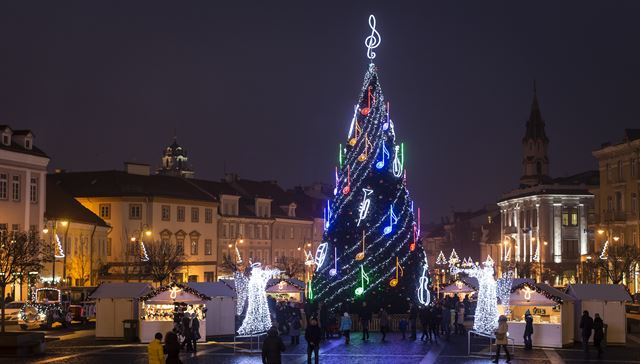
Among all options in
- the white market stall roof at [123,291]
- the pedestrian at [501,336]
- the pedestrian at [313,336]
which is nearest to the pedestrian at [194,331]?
the white market stall roof at [123,291]

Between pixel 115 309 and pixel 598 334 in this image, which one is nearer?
pixel 598 334

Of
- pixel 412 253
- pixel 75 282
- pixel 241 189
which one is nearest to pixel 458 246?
pixel 241 189

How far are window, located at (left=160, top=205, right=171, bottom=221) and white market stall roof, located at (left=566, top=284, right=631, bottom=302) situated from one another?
57.3 m

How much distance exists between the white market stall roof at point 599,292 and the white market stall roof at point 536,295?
0.81m

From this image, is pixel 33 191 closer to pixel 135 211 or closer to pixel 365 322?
pixel 135 211

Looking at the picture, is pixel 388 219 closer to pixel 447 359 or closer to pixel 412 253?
pixel 412 253

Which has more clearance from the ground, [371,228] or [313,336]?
[371,228]

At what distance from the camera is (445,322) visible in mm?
49125

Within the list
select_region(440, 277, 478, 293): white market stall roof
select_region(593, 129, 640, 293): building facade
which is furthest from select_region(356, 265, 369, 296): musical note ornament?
select_region(593, 129, 640, 293): building facade

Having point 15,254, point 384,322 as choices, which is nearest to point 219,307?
point 384,322

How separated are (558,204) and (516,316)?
264ft

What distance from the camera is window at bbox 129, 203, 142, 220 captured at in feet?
314

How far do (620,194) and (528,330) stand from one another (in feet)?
179

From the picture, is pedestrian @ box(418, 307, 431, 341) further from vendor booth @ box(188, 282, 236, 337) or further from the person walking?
the person walking
